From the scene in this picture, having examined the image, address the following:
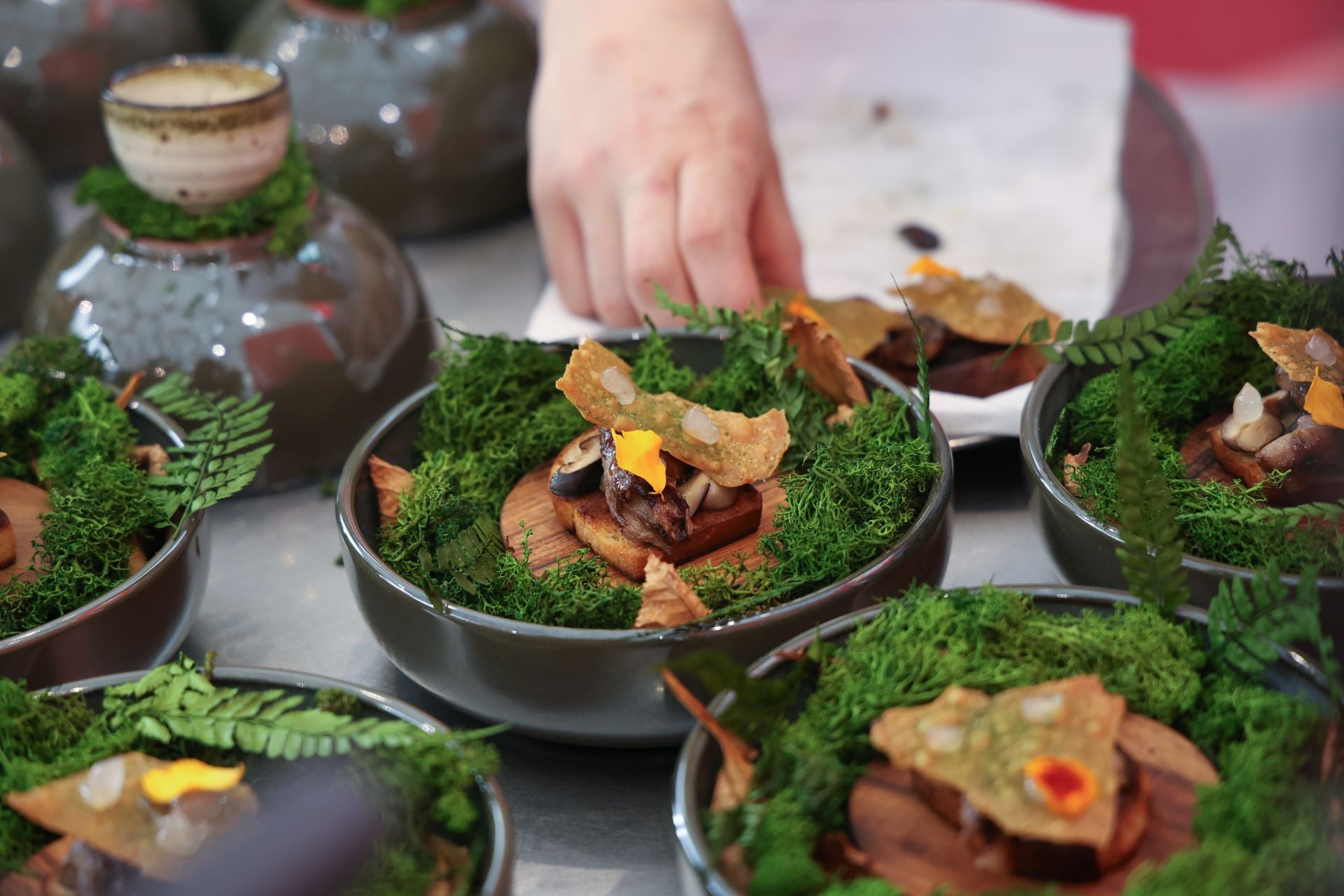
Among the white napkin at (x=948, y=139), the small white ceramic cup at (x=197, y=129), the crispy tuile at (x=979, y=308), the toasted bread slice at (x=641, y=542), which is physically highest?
the small white ceramic cup at (x=197, y=129)

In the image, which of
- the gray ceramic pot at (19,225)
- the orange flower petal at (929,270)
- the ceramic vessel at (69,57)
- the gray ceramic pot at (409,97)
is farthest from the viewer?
the ceramic vessel at (69,57)

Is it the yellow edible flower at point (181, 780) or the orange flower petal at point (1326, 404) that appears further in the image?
the orange flower petal at point (1326, 404)

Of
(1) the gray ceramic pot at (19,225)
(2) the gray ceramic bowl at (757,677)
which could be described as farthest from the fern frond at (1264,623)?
(1) the gray ceramic pot at (19,225)

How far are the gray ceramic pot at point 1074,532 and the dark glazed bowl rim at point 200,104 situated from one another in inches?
25.3

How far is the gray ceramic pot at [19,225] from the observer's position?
1271 millimetres

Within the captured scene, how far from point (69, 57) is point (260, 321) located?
32.1 inches

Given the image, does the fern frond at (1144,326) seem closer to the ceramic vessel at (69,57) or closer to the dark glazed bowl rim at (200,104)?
the dark glazed bowl rim at (200,104)

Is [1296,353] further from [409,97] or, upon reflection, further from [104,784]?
[409,97]

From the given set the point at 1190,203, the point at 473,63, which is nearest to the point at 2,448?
the point at 473,63

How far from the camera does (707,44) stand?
1.32m

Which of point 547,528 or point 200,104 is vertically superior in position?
point 200,104

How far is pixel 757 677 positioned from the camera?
0.58 metres

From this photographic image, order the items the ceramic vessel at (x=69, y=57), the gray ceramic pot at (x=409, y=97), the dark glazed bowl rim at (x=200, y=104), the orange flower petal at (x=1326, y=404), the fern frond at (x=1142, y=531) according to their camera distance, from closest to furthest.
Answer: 1. the fern frond at (x=1142, y=531)
2. the orange flower petal at (x=1326, y=404)
3. the dark glazed bowl rim at (x=200, y=104)
4. the gray ceramic pot at (x=409, y=97)
5. the ceramic vessel at (x=69, y=57)

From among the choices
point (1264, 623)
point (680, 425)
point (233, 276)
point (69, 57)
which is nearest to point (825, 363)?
point (680, 425)
